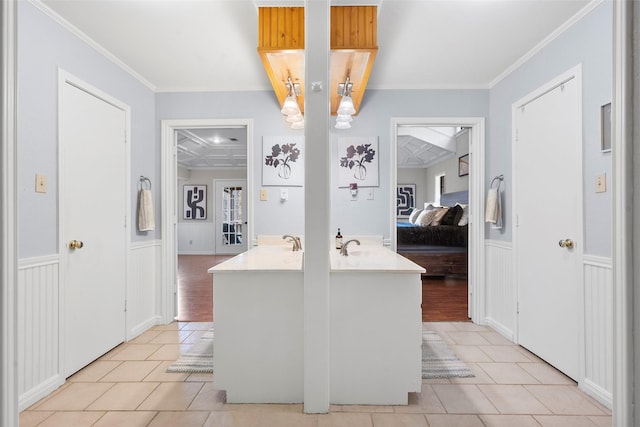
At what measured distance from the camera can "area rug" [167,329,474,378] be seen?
231 cm

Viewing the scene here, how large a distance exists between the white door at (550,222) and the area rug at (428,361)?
650mm

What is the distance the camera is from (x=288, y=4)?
84.0 inches

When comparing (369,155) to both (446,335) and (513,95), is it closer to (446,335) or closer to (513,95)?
(513,95)

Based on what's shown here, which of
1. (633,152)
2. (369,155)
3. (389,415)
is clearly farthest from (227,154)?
(633,152)

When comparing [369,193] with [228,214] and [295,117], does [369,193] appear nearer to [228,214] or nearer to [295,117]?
[295,117]

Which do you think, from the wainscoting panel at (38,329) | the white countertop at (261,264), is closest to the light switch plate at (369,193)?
the white countertop at (261,264)

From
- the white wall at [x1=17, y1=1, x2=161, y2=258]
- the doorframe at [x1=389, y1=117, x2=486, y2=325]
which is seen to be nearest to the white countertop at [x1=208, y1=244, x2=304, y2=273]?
the white wall at [x1=17, y1=1, x2=161, y2=258]

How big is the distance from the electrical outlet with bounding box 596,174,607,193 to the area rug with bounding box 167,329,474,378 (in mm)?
1356

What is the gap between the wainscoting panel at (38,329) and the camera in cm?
193

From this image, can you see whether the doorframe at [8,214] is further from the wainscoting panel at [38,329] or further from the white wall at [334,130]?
the white wall at [334,130]

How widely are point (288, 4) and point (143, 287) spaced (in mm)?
2634

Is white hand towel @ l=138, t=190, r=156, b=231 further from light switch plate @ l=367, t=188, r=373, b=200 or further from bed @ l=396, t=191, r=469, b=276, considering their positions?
bed @ l=396, t=191, r=469, b=276

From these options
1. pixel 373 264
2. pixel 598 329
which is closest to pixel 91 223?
pixel 373 264

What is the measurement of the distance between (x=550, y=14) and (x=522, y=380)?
2304 millimetres
